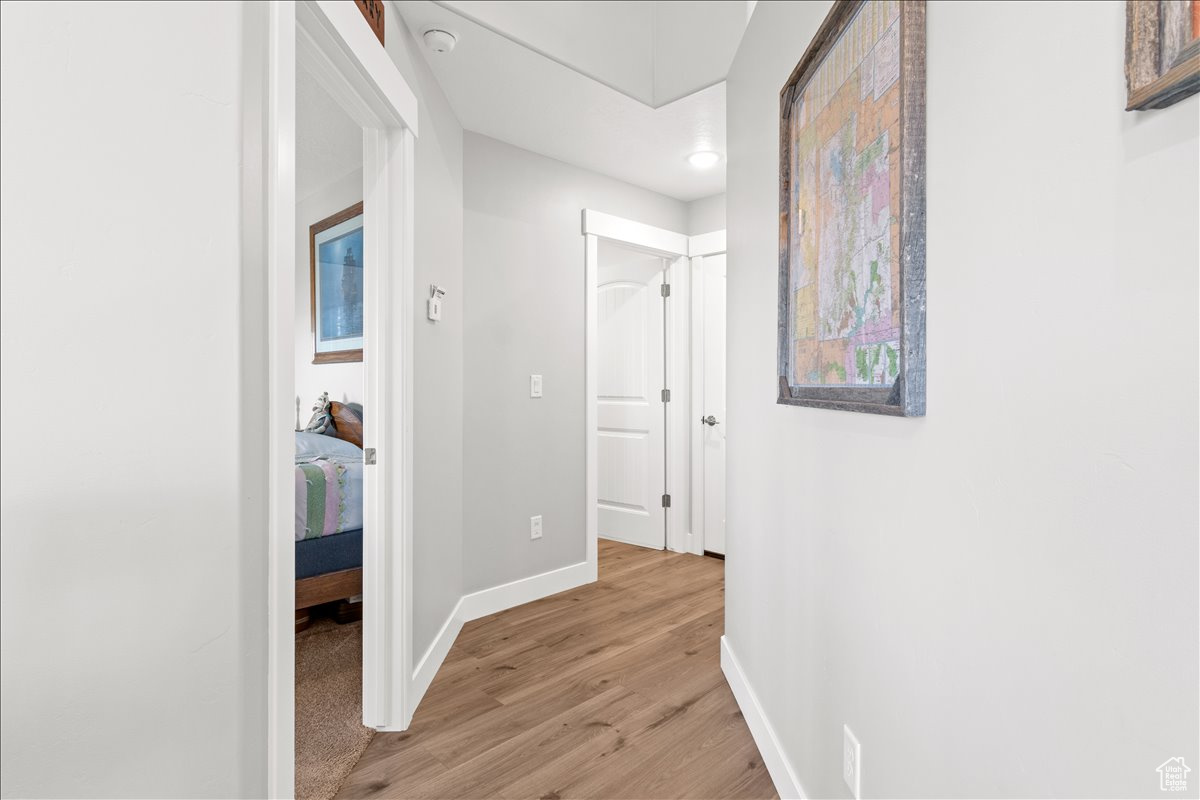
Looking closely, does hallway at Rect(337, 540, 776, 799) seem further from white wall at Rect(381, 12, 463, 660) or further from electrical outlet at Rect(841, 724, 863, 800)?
electrical outlet at Rect(841, 724, 863, 800)

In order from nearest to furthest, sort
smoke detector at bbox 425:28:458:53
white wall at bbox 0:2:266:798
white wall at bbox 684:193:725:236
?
white wall at bbox 0:2:266:798
smoke detector at bbox 425:28:458:53
white wall at bbox 684:193:725:236

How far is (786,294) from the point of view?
5.05 ft

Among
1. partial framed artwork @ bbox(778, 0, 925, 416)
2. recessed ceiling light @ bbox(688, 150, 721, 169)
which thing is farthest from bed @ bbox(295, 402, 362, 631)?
recessed ceiling light @ bbox(688, 150, 721, 169)

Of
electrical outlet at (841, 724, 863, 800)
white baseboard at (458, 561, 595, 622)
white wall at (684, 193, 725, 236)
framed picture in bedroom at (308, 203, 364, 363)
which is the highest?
white wall at (684, 193, 725, 236)

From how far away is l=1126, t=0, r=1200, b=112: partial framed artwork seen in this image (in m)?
0.47

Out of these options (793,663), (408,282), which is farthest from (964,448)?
(408,282)

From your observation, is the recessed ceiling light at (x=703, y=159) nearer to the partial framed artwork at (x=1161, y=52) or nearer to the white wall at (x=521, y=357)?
the white wall at (x=521, y=357)

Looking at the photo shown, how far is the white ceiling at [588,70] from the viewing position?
209 centimetres

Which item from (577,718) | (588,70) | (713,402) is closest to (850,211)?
(588,70)

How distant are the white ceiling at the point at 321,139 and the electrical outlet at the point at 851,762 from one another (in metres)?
2.82

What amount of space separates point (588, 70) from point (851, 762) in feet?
7.94

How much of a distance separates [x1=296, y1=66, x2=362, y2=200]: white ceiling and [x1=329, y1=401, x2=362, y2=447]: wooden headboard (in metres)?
1.34

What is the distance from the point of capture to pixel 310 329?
3613mm

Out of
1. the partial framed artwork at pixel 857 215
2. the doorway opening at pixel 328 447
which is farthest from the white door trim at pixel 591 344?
the partial framed artwork at pixel 857 215
